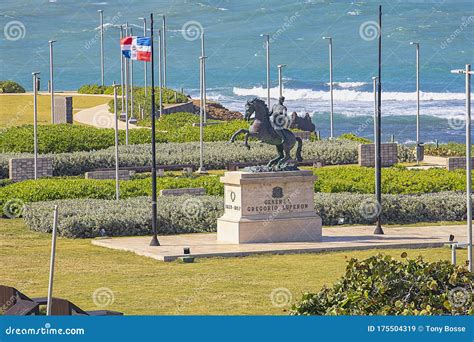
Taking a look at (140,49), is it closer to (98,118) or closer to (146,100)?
(98,118)

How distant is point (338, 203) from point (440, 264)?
843 inches

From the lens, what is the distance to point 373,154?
64938mm

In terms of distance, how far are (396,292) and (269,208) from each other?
17242 millimetres

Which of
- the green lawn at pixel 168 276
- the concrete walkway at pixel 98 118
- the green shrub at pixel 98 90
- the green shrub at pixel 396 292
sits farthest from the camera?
the green shrub at pixel 98 90

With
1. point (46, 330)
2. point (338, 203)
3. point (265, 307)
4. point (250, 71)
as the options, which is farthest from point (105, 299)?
point (250, 71)

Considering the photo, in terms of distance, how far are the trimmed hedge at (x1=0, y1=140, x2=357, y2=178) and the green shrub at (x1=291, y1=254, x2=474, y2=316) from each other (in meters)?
35.0

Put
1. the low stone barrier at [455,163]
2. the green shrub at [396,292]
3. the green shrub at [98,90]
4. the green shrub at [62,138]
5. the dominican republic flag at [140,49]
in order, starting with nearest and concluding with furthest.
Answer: the green shrub at [396,292], the dominican republic flag at [140,49], the low stone barrier at [455,163], the green shrub at [62,138], the green shrub at [98,90]

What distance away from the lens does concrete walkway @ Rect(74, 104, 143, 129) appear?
8231 centimetres

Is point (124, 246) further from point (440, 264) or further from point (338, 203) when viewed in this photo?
point (440, 264)

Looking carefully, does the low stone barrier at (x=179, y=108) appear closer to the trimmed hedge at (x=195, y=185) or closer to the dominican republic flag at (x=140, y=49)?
the dominican republic flag at (x=140, y=49)

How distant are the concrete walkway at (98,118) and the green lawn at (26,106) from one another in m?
1.64

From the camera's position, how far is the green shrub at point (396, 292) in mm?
25391

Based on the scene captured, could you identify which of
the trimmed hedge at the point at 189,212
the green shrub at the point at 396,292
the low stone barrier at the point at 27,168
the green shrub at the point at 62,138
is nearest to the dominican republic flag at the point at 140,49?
the low stone barrier at the point at 27,168

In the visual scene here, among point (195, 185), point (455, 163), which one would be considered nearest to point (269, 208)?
point (195, 185)
